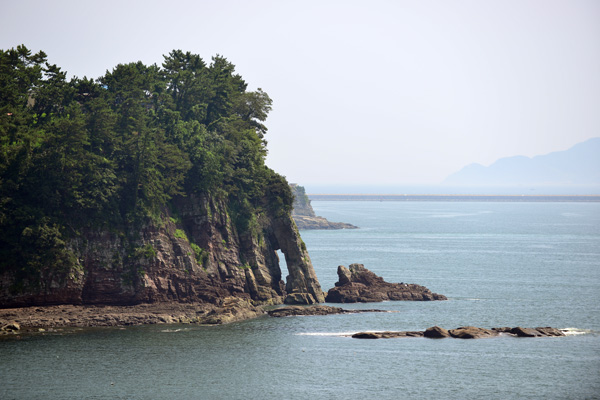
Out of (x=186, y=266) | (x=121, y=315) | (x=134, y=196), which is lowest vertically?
(x=121, y=315)

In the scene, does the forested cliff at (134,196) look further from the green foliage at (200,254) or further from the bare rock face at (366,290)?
the bare rock face at (366,290)

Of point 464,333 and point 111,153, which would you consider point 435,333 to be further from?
point 111,153

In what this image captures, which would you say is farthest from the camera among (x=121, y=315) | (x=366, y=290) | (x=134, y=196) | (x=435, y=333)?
(x=366, y=290)

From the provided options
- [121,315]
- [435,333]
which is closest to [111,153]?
[121,315]

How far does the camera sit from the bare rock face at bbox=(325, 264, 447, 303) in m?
96.9

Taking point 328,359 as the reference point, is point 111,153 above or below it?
above

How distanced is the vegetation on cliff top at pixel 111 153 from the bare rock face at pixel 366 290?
1247 cm

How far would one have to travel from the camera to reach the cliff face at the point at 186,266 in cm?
8062

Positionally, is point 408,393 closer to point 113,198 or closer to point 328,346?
point 328,346

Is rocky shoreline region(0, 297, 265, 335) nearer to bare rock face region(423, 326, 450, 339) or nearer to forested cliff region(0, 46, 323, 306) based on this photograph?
forested cliff region(0, 46, 323, 306)

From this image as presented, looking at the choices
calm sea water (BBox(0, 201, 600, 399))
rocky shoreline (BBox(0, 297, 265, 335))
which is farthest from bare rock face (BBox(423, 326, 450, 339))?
rocky shoreline (BBox(0, 297, 265, 335))

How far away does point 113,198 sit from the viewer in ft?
281

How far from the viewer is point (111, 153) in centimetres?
8831

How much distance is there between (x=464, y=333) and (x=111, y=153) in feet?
147
